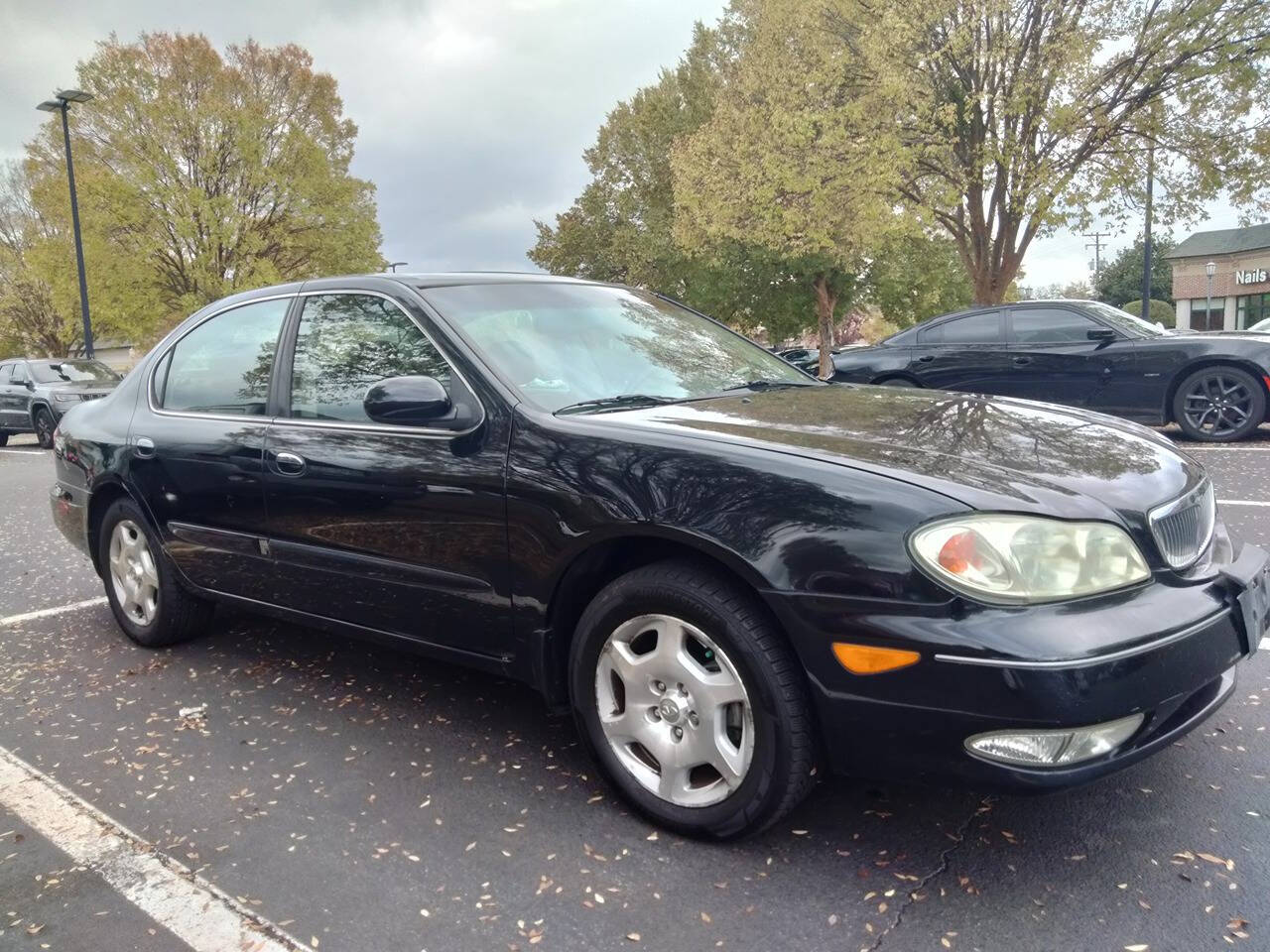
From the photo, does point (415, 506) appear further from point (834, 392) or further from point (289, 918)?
point (834, 392)

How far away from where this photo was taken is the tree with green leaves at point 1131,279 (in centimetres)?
5853

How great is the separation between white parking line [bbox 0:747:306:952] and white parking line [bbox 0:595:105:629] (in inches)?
85.9

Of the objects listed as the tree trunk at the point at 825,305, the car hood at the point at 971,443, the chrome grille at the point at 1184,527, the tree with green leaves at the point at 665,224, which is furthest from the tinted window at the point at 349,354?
the tree trunk at the point at 825,305

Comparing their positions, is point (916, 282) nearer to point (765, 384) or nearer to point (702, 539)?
point (765, 384)

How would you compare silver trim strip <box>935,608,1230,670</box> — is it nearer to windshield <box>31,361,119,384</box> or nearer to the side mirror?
the side mirror

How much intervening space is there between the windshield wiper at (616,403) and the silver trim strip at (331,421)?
28cm

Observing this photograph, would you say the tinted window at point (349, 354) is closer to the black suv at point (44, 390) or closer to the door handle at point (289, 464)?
the door handle at point (289, 464)

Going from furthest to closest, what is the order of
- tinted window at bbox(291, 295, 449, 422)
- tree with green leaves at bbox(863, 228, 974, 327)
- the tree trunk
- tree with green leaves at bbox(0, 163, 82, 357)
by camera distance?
tree with green leaves at bbox(0, 163, 82, 357), the tree trunk, tree with green leaves at bbox(863, 228, 974, 327), tinted window at bbox(291, 295, 449, 422)

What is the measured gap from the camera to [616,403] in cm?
301

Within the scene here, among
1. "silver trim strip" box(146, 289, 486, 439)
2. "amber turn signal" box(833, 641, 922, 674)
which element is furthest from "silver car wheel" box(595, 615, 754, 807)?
"silver trim strip" box(146, 289, 486, 439)

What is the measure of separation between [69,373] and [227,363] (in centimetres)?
1653

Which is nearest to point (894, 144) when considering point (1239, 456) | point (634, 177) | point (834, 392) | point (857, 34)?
point (857, 34)

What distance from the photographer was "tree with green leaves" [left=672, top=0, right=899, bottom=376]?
1711cm

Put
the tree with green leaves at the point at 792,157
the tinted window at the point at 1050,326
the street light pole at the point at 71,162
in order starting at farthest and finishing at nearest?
the street light pole at the point at 71,162, the tree with green leaves at the point at 792,157, the tinted window at the point at 1050,326
